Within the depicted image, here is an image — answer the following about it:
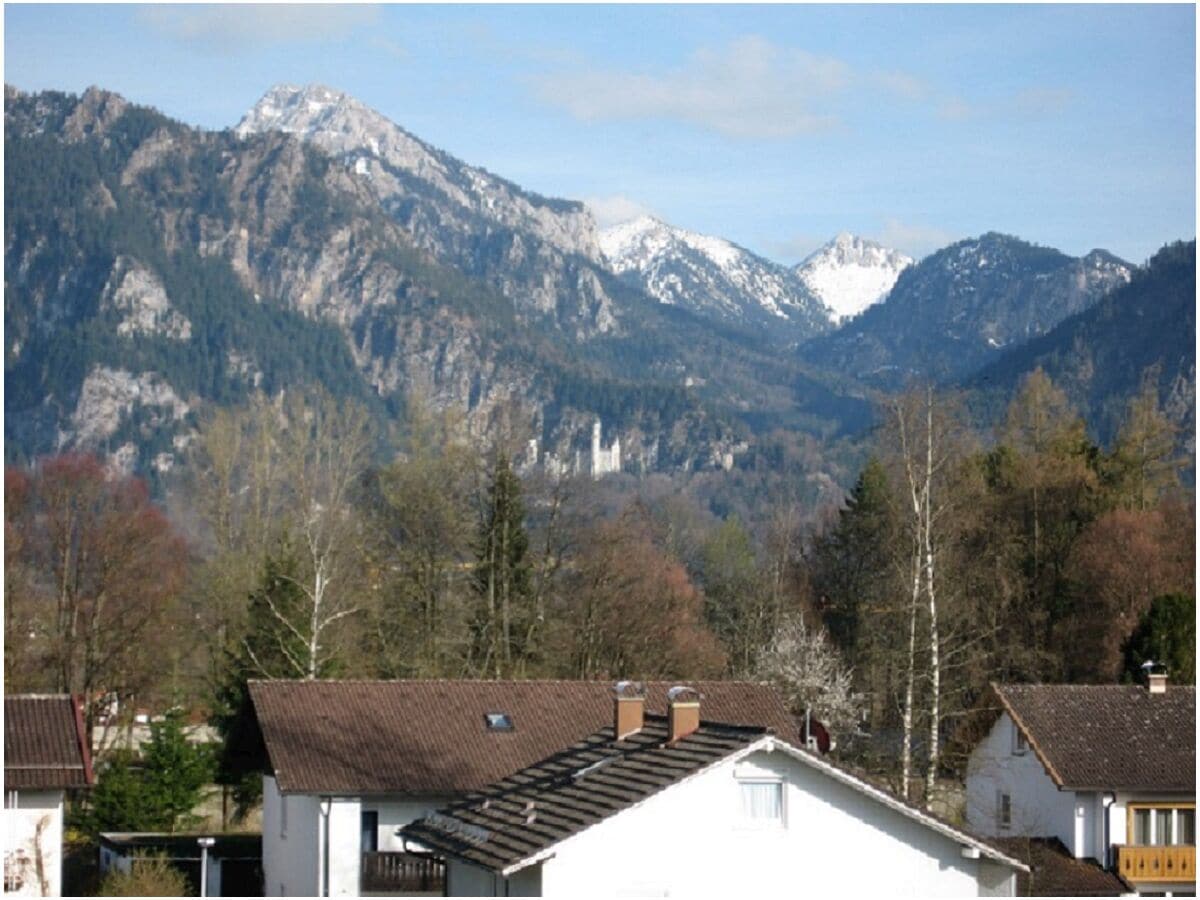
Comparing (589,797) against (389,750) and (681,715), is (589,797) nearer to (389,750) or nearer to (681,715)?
(681,715)

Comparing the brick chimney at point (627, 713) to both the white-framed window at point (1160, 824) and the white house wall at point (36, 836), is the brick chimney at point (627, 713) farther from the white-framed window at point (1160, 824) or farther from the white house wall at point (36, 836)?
the white-framed window at point (1160, 824)

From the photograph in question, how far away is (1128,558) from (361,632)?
20.7m

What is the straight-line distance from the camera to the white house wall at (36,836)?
94.4 ft

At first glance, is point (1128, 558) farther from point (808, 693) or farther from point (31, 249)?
point (31, 249)

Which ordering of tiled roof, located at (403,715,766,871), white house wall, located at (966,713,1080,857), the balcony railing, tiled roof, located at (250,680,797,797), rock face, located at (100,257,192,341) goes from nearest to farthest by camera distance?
tiled roof, located at (403,715,766,871) < the balcony railing < tiled roof, located at (250,680,797,797) < white house wall, located at (966,713,1080,857) < rock face, located at (100,257,192,341)

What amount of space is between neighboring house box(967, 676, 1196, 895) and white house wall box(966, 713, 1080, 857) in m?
0.02

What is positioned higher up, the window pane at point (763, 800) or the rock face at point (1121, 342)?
the rock face at point (1121, 342)

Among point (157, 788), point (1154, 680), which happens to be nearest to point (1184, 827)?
point (1154, 680)

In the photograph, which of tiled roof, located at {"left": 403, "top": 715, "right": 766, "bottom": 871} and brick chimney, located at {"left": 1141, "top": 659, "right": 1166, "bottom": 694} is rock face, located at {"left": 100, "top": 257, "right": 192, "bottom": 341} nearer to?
brick chimney, located at {"left": 1141, "top": 659, "right": 1166, "bottom": 694}

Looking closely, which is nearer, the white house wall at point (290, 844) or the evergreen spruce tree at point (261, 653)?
the white house wall at point (290, 844)

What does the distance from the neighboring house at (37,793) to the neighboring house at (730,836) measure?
31.4 feet

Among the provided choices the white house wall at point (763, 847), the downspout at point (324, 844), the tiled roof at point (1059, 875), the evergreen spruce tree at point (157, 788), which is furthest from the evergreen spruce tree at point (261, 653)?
the white house wall at point (763, 847)

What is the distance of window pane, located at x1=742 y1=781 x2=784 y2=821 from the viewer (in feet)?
68.7

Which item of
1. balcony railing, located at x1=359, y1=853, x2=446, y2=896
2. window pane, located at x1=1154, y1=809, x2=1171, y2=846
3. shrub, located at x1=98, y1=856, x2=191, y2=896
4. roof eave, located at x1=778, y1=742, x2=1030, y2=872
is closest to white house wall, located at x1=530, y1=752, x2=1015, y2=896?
roof eave, located at x1=778, y1=742, x2=1030, y2=872
